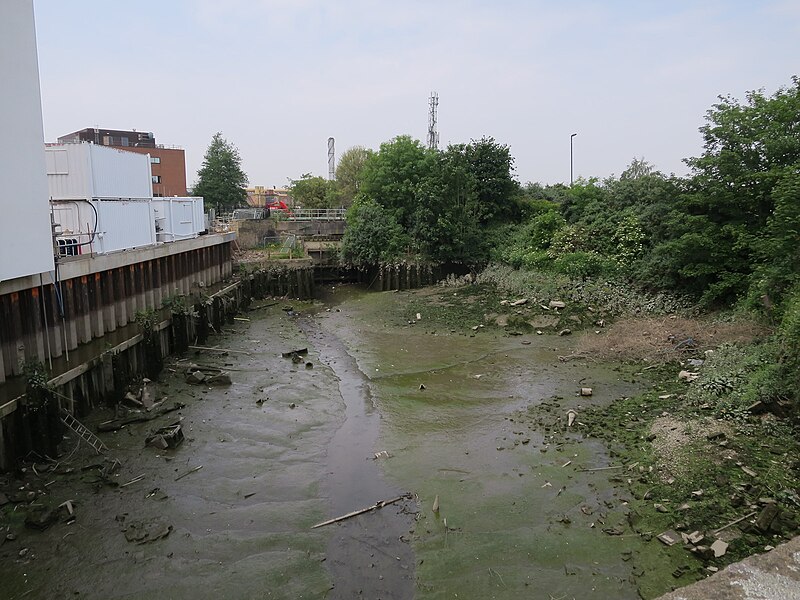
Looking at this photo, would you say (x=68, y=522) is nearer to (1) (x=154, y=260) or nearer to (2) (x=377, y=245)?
(1) (x=154, y=260)

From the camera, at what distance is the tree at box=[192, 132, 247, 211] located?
56156 millimetres

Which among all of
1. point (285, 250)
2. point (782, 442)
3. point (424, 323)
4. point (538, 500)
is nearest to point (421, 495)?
point (538, 500)

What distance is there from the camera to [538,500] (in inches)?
375

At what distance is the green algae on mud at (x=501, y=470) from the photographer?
7691 mm

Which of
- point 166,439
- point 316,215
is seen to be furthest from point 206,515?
point 316,215

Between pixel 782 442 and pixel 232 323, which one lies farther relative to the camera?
pixel 232 323

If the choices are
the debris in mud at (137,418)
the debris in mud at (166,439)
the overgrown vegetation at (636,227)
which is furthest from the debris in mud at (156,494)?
the overgrown vegetation at (636,227)

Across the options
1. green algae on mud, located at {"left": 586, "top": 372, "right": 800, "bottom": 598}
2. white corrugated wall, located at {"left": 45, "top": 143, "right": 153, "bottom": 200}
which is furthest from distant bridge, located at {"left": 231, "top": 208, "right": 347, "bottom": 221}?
green algae on mud, located at {"left": 586, "top": 372, "right": 800, "bottom": 598}

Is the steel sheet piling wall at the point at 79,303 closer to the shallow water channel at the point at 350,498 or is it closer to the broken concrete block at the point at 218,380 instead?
the shallow water channel at the point at 350,498

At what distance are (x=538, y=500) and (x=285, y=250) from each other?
31258 millimetres

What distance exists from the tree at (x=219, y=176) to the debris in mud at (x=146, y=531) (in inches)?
1975

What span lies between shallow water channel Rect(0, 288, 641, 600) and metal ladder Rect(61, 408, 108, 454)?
0.89 feet

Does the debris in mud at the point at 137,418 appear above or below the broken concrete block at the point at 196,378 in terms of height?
below

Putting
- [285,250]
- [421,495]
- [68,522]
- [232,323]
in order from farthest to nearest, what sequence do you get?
[285,250]
[232,323]
[421,495]
[68,522]
